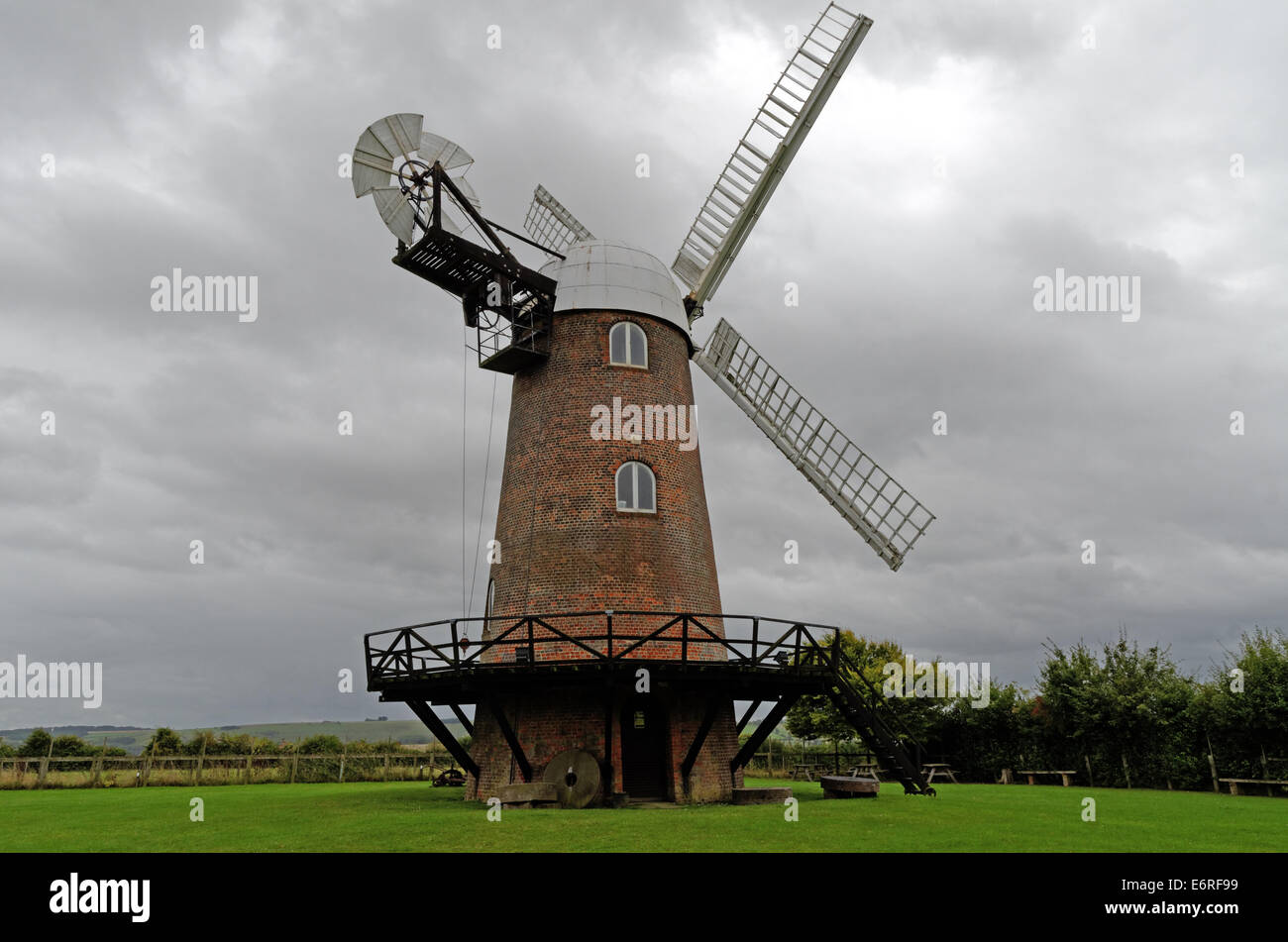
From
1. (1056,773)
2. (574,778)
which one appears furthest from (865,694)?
(574,778)

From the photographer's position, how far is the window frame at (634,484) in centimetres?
1880

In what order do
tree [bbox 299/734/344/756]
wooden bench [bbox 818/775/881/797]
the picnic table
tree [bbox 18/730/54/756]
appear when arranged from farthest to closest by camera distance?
tree [bbox 299/734/344/756] < tree [bbox 18/730/54/756] < the picnic table < wooden bench [bbox 818/775/881/797]

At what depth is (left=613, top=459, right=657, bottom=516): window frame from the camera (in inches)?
740

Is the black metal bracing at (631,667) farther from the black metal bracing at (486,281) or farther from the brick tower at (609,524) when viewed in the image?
the black metal bracing at (486,281)

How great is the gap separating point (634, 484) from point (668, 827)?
26.4 ft

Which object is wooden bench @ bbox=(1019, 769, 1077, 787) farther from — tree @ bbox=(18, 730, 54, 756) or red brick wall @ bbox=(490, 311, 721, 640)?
tree @ bbox=(18, 730, 54, 756)

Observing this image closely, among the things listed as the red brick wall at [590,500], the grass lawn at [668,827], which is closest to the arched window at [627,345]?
the red brick wall at [590,500]

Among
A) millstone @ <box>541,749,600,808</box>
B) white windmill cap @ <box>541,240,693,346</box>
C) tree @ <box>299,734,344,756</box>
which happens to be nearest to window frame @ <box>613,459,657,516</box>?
white windmill cap @ <box>541,240,693,346</box>

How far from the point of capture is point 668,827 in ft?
41.2

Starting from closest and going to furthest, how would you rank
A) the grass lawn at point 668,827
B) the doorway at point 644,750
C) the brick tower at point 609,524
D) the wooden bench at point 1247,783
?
the grass lawn at point 668,827, the brick tower at point 609,524, the doorway at point 644,750, the wooden bench at point 1247,783

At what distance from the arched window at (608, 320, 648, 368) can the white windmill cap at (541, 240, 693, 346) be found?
17.5 inches

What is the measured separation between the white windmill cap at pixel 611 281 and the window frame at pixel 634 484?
374 cm

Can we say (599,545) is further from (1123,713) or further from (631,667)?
(1123,713)
